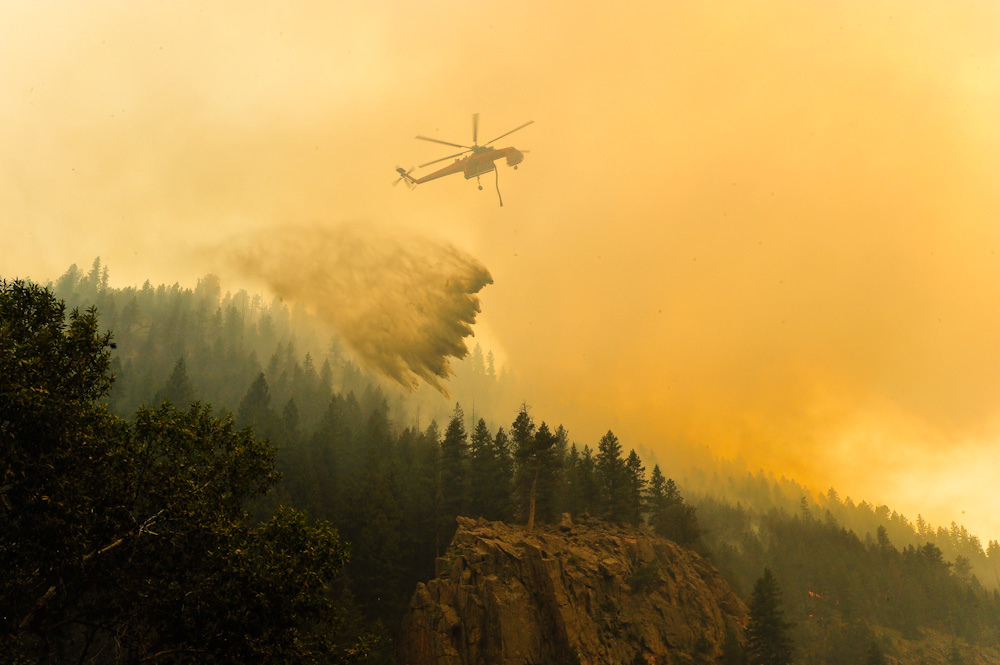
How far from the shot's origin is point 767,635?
173ft

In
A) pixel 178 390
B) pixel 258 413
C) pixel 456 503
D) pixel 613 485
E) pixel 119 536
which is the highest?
pixel 178 390

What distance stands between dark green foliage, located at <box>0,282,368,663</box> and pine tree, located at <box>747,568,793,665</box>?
50477mm

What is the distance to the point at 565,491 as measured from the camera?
73375mm

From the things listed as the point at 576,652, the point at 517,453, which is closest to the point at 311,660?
the point at 576,652

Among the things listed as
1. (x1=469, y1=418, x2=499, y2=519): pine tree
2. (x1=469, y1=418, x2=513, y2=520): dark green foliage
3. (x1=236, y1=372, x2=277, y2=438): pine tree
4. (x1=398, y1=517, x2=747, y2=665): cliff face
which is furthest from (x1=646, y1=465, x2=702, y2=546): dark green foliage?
(x1=236, y1=372, x2=277, y2=438): pine tree

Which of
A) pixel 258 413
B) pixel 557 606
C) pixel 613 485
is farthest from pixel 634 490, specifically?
pixel 258 413

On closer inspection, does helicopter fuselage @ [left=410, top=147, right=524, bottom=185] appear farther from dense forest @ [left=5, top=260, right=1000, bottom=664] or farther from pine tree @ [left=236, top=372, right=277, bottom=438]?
pine tree @ [left=236, top=372, right=277, bottom=438]

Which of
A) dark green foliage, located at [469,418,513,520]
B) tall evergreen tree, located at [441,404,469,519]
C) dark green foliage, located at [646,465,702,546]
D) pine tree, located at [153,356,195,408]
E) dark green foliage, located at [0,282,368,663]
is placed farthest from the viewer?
pine tree, located at [153,356,195,408]

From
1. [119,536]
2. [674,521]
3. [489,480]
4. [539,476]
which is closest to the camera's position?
[119,536]

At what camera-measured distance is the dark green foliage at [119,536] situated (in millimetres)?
14992

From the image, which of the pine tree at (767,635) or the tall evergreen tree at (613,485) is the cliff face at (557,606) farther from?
the tall evergreen tree at (613,485)

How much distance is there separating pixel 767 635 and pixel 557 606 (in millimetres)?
21949

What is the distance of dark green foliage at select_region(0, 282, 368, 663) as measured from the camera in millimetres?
14992

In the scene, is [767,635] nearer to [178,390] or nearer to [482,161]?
[482,161]
